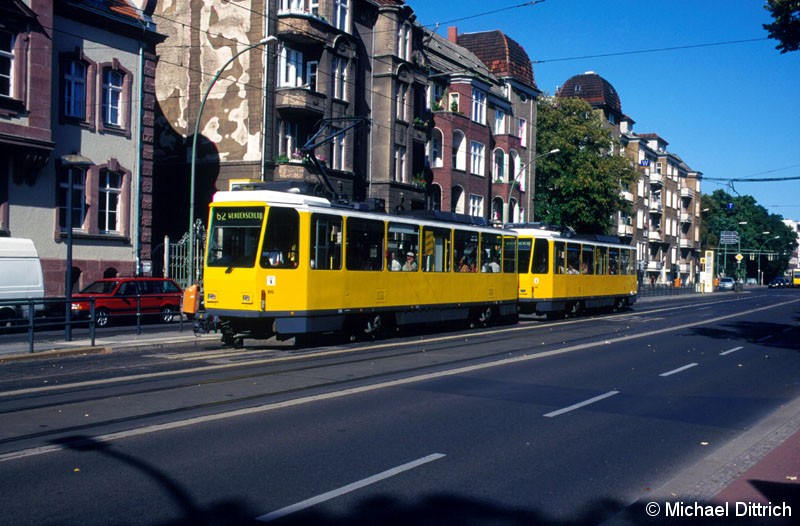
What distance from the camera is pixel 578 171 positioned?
56438 mm

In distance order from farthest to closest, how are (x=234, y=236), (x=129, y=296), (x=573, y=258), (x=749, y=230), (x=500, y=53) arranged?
(x=749, y=230)
(x=500, y=53)
(x=573, y=258)
(x=129, y=296)
(x=234, y=236)

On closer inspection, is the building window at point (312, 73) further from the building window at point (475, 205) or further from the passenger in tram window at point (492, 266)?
the building window at point (475, 205)

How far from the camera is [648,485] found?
716 cm

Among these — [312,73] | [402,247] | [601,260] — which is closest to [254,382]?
[402,247]

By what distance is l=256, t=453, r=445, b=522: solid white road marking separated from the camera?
6.01m

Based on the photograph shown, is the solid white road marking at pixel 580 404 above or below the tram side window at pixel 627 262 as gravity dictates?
below

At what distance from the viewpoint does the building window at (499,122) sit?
54.2m

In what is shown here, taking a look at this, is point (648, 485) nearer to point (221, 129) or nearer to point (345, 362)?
point (345, 362)

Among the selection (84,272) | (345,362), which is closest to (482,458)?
(345,362)

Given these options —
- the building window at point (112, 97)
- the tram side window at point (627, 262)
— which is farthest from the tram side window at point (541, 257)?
the building window at point (112, 97)

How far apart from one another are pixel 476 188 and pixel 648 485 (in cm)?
4435

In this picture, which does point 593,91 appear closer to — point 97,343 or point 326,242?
point 326,242

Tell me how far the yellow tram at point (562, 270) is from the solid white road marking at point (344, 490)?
22.9m

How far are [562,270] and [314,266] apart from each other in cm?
1552
